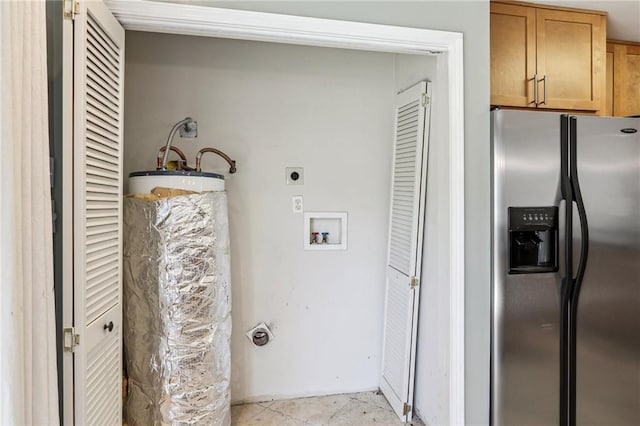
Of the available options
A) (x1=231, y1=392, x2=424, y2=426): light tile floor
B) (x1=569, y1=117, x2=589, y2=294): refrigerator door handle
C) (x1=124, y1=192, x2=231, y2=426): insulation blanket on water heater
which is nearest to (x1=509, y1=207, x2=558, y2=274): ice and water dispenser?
(x1=569, y1=117, x2=589, y2=294): refrigerator door handle

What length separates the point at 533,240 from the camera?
66.7 inches

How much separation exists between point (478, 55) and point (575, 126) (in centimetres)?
52

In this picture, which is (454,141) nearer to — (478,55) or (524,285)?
(478,55)

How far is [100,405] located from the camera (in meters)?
1.33

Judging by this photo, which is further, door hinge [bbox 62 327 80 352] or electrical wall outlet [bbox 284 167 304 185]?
electrical wall outlet [bbox 284 167 304 185]

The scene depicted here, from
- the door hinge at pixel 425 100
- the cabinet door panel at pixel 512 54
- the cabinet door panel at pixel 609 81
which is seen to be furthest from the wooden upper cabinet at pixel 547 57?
the door hinge at pixel 425 100

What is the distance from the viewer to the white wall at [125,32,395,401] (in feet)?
7.32

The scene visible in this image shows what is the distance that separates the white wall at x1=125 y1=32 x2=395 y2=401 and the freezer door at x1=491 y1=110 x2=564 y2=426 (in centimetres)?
92

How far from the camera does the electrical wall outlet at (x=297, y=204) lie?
2391 mm

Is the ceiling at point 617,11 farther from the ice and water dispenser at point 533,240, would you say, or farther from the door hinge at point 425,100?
the ice and water dispenser at point 533,240

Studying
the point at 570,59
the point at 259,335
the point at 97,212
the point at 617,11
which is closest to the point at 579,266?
the point at 570,59

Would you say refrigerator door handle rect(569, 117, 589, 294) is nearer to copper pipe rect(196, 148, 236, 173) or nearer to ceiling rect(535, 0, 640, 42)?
ceiling rect(535, 0, 640, 42)

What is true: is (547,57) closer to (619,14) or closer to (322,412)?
(619,14)

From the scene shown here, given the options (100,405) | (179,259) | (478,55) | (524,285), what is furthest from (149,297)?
(478,55)
